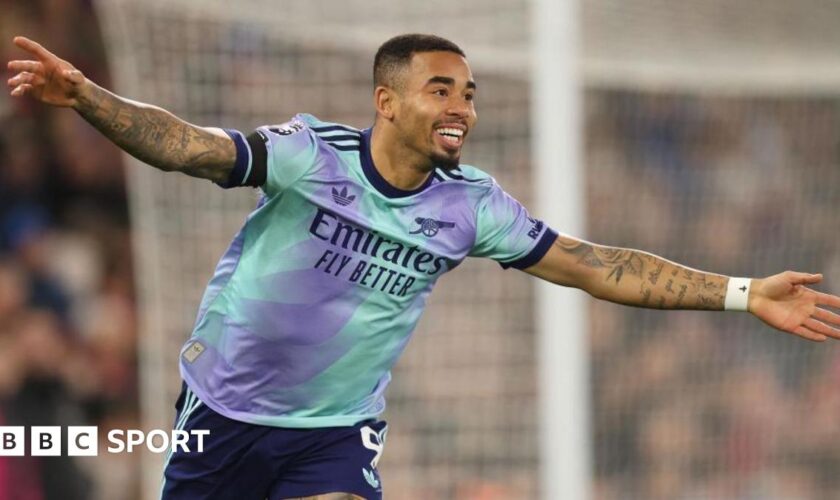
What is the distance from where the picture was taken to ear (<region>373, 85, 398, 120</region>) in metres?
5.34

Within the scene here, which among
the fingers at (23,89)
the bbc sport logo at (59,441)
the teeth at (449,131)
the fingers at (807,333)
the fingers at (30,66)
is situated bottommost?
the bbc sport logo at (59,441)

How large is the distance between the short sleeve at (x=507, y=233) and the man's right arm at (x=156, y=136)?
3.26 feet

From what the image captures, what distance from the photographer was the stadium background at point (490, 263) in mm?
8359

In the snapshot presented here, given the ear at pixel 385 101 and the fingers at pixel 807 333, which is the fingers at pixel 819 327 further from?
the ear at pixel 385 101

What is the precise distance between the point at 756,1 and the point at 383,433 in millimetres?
5400

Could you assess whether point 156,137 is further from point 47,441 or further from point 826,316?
point 47,441

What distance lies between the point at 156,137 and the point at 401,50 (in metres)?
1.07

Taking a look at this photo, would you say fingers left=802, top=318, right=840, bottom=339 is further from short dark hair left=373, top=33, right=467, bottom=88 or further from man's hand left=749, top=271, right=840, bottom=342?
short dark hair left=373, top=33, right=467, bottom=88

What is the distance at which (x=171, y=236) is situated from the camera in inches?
330

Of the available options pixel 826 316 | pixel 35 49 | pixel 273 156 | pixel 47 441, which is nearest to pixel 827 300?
pixel 826 316

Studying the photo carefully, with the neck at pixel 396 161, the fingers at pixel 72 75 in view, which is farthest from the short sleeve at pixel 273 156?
the fingers at pixel 72 75

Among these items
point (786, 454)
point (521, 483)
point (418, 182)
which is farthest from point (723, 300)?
point (786, 454)

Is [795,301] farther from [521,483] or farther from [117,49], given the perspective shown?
[117,49]

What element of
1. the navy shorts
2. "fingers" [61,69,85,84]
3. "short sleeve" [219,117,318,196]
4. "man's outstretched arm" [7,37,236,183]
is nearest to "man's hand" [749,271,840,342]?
the navy shorts
